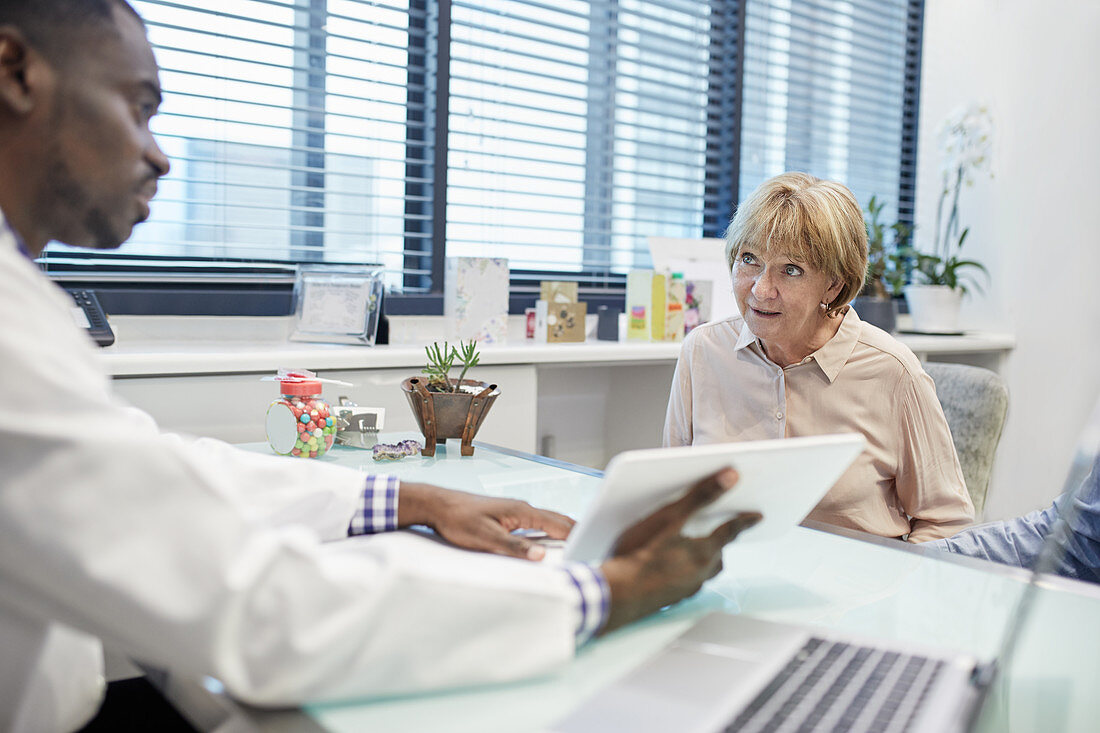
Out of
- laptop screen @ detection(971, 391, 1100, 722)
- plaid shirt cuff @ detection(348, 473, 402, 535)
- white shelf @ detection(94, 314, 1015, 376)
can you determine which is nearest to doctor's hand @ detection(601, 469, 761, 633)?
laptop screen @ detection(971, 391, 1100, 722)

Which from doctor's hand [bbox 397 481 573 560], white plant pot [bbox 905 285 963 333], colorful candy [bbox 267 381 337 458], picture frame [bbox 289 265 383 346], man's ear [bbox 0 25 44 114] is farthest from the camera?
white plant pot [bbox 905 285 963 333]

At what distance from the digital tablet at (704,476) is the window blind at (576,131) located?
2222mm

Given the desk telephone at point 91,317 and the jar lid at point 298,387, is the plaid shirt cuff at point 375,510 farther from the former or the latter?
the desk telephone at point 91,317

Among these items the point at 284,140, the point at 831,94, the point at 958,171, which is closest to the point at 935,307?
the point at 958,171

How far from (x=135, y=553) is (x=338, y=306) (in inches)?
70.3

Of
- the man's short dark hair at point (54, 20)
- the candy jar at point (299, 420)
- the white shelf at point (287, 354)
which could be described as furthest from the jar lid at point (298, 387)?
the man's short dark hair at point (54, 20)

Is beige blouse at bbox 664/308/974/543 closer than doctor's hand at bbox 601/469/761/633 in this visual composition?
No

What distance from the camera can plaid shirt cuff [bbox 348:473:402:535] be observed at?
1086 mm

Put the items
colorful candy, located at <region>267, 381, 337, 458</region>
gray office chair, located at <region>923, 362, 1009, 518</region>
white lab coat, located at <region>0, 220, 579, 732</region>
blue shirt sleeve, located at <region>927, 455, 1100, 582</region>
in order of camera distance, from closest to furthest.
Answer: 1. white lab coat, located at <region>0, 220, 579, 732</region>
2. blue shirt sleeve, located at <region>927, 455, 1100, 582</region>
3. colorful candy, located at <region>267, 381, 337, 458</region>
4. gray office chair, located at <region>923, 362, 1009, 518</region>

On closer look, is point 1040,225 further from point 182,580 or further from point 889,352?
point 182,580

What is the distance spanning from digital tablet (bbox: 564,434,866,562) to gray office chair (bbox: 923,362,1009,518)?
4.42 feet

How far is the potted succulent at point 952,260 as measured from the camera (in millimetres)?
3570

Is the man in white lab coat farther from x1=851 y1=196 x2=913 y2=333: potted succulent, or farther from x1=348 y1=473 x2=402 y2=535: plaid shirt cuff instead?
x1=851 y1=196 x2=913 y2=333: potted succulent

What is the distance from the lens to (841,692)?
0.71m
